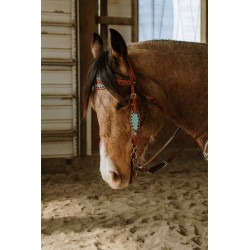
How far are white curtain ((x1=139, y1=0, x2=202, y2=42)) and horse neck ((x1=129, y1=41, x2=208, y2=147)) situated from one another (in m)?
A: 3.74

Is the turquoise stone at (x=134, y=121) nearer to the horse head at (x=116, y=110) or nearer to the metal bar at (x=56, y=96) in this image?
the horse head at (x=116, y=110)

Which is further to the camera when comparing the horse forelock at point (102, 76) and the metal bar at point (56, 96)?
the metal bar at point (56, 96)

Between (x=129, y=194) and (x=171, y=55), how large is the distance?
251cm

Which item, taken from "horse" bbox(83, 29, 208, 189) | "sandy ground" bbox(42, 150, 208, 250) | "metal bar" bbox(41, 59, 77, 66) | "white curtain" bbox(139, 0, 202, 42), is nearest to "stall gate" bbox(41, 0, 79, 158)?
"metal bar" bbox(41, 59, 77, 66)

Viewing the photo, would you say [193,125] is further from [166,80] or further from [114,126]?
[114,126]

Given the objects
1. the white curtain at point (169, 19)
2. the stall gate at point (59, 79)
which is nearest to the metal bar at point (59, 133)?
the stall gate at point (59, 79)

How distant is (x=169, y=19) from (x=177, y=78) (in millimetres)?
3986

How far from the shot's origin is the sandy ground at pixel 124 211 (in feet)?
8.45

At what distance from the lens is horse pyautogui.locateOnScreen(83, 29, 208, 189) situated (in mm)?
1438

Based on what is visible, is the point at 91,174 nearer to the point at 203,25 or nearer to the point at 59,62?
the point at 59,62

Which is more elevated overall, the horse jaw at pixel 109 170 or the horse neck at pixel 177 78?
the horse neck at pixel 177 78

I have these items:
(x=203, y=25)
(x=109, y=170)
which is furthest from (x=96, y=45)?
(x=203, y=25)

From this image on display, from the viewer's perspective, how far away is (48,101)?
4.58 m
